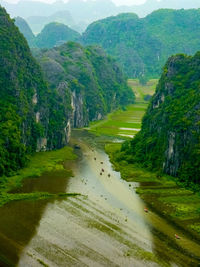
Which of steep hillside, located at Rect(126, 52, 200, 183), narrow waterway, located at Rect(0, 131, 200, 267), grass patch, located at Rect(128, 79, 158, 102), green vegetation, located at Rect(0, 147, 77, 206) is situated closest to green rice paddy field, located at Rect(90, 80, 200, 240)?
narrow waterway, located at Rect(0, 131, 200, 267)

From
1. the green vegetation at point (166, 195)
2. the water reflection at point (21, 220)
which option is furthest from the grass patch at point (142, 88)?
the water reflection at point (21, 220)

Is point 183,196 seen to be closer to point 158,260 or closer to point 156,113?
point 158,260

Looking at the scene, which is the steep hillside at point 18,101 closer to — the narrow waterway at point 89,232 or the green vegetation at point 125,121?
the narrow waterway at point 89,232

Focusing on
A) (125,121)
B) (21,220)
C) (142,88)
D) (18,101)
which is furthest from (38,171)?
(142,88)


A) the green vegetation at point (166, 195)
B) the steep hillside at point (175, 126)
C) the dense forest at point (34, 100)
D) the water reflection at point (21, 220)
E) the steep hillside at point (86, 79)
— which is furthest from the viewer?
the steep hillside at point (86, 79)

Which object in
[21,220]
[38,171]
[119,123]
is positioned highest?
[119,123]

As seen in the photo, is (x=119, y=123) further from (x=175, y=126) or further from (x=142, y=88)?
(x=142, y=88)

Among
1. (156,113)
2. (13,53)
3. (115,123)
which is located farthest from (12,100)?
(115,123)
